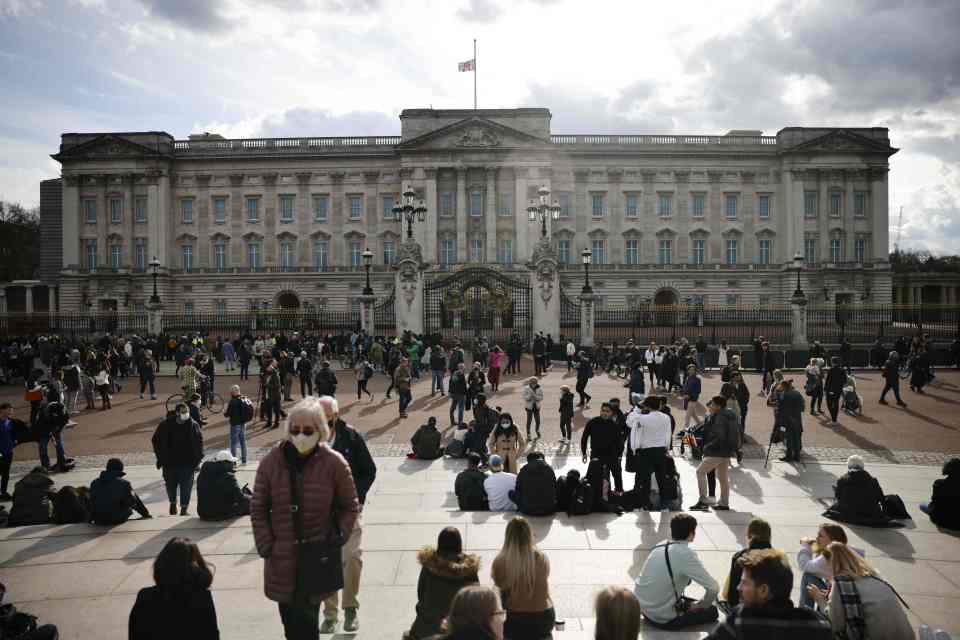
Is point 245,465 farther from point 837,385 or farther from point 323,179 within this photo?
point 323,179

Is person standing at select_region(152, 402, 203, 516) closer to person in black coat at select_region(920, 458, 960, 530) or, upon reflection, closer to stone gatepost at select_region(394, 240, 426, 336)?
person in black coat at select_region(920, 458, 960, 530)

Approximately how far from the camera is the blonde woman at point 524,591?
4859 mm

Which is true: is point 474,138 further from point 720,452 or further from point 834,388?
point 720,452

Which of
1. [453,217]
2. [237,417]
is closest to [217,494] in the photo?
[237,417]

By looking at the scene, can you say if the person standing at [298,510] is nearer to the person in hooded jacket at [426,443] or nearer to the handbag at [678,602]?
the handbag at [678,602]

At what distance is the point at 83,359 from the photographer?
27312 mm

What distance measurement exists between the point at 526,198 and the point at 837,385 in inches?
1608

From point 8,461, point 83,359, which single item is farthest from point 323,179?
point 8,461

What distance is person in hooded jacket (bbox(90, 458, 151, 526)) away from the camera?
9.00 metres

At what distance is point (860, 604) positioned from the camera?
4.93 m

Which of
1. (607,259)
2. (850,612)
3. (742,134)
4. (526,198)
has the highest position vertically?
(742,134)

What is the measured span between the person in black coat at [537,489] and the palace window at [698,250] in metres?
54.0

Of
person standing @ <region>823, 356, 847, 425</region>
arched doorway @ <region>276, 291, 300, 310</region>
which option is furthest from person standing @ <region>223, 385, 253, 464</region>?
arched doorway @ <region>276, 291, 300, 310</region>

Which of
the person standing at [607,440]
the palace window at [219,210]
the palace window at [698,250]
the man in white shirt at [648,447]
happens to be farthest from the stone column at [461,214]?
the man in white shirt at [648,447]
